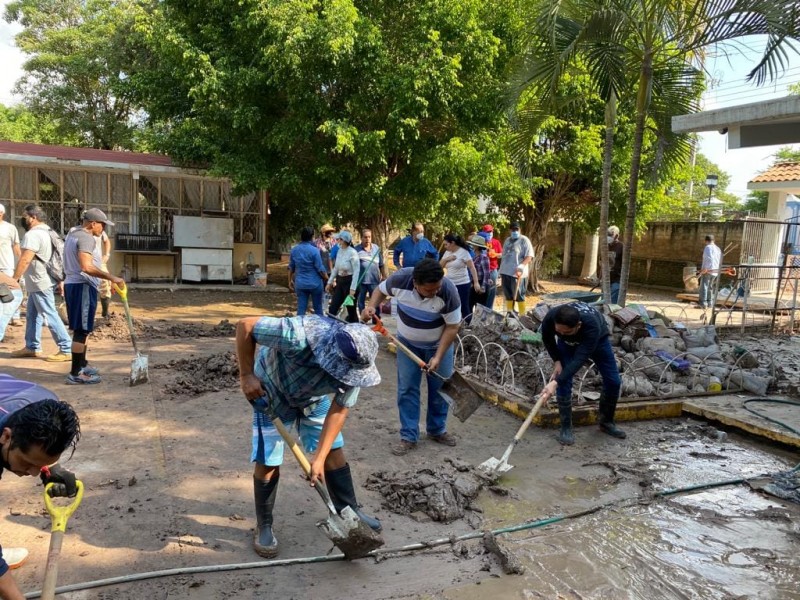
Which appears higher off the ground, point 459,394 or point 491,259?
point 491,259

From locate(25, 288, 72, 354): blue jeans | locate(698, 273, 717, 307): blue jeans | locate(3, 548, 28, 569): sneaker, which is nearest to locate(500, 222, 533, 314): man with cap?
locate(698, 273, 717, 307): blue jeans

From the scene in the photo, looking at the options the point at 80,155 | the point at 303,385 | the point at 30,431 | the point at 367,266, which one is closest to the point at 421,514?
the point at 303,385

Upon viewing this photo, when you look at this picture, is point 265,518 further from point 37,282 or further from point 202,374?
point 37,282

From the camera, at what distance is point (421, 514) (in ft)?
12.3

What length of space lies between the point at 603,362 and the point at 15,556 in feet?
14.8

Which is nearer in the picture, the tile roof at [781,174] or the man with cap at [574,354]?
the man with cap at [574,354]

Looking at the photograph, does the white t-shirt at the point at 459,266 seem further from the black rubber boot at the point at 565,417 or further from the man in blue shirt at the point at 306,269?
the black rubber boot at the point at 565,417

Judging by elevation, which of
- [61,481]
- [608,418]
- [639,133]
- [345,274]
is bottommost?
[608,418]

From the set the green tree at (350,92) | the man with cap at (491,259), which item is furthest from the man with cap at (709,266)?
the man with cap at (491,259)

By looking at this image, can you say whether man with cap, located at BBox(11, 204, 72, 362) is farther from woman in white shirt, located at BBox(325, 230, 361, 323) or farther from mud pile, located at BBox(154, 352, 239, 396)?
woman in white shirt, located at BBox(325, 230, 361, 323)

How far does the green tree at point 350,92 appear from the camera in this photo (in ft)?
33.0

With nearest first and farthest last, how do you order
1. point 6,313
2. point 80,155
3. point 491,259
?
point 6,313, point 491,259, point 80,155

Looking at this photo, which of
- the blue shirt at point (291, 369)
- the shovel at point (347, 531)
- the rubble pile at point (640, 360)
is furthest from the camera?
the rubble pile at point (640, 360)

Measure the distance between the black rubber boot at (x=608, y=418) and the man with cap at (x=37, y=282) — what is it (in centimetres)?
607
